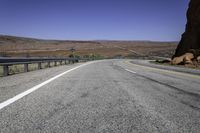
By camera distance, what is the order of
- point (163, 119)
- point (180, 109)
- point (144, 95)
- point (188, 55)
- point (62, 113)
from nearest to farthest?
1. point (163, 119)
2. point (62, 113)
3. point (180, 109)
4. point (144, 95)
5. point (188, 55)

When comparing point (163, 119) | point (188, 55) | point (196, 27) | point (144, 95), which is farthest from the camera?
point (196, 27)

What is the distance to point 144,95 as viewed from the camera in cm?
710

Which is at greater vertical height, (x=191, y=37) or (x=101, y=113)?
(x=191, y=37)

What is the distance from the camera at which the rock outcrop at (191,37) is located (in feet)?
103

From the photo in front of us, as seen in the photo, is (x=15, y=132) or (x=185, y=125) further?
(x=185, y=125)

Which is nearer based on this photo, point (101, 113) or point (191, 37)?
point (101, 113)

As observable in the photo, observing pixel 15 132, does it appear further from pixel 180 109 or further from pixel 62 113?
pixel 180 109

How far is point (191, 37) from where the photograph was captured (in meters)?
33.0

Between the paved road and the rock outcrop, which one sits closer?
the paved road

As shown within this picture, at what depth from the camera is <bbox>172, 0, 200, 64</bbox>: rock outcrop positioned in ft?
103

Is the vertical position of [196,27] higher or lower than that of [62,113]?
higher

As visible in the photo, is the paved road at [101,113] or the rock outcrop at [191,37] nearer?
the paved road at [101,113]

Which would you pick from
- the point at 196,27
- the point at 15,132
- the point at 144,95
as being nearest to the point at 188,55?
the point at 196,27

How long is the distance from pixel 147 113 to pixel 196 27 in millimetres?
30449
